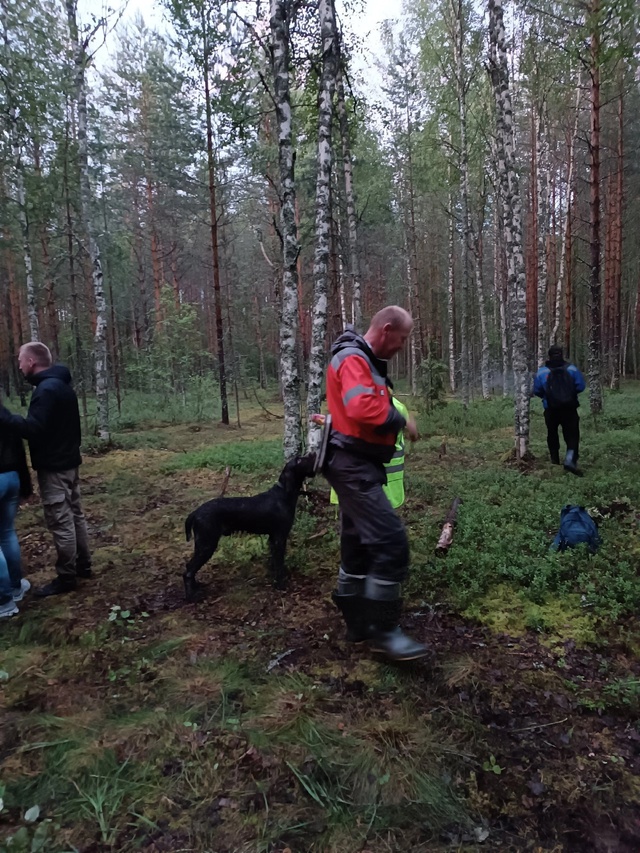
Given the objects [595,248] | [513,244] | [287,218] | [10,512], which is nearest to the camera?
[10,512]

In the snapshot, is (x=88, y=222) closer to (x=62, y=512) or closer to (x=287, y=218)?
(x=287, y=218)

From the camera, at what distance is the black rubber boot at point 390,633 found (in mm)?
3213

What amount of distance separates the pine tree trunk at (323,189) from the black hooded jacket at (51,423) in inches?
133

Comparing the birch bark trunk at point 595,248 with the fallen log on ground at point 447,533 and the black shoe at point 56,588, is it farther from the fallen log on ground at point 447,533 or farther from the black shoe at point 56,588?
the black shoe at point 56,588

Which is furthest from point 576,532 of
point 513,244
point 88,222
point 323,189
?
point 88,222

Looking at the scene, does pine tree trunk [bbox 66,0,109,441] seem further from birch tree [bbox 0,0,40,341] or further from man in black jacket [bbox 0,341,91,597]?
man in black jacket [bbox 0,341,91,597]

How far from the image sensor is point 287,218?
21.6 feet

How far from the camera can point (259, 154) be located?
1375 cm

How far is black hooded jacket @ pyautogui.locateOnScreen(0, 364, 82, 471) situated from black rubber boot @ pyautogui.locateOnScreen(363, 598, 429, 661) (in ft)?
9.90

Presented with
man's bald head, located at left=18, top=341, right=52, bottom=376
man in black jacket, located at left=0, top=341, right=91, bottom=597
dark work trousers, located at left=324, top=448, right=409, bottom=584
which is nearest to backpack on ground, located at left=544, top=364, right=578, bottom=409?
dark work trousers, located at left=324, top=448, right=409, bottom=584

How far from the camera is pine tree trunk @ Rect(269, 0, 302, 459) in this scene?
6.40 meters

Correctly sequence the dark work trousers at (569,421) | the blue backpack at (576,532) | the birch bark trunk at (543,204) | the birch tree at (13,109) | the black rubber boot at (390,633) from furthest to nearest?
1. the birch bark trunk at (543,204)
2. the birch tree at (13,109)
3. the dark work trousers at (569,421)
4. the blue backpack at (576,532)
5. the black rubber boot at (390,633)

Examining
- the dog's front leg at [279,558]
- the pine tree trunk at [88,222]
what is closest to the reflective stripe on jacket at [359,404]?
the dog's front leg at [279,558]

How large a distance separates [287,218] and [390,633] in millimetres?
5329
